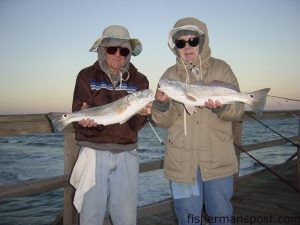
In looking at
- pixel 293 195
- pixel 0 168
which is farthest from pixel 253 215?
pixel 0 168

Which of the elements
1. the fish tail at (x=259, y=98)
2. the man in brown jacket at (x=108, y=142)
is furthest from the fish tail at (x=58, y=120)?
the fish tail at (x=259, y=98)

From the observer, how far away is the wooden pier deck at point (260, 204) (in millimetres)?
5469

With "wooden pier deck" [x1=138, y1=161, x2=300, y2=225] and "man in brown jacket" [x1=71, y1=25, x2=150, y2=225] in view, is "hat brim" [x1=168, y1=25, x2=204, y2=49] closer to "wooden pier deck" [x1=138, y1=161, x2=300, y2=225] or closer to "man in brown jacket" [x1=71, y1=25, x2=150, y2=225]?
"man in brown jacket" [x1=71, y1=25, x2=150, y2=225]

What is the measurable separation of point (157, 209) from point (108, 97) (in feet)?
8.90

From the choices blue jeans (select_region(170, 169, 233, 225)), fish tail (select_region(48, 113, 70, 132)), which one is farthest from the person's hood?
fish tail (select_region(48, 113, 70, 132))

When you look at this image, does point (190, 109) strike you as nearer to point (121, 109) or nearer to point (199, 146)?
point (199, 146)

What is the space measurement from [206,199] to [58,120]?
6.45 feet

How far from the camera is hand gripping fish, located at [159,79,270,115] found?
3600 mm

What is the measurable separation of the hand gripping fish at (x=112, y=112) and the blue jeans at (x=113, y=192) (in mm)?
409

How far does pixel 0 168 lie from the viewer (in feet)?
52.2

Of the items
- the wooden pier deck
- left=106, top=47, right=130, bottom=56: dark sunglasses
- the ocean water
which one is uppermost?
left=106, top=47, right=130, bottom=56: dark sunglasses

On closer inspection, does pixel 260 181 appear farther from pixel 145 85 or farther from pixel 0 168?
pixel 0 168

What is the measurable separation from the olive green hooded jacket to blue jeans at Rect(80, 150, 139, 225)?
0.49 m

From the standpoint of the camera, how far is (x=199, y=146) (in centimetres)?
351
